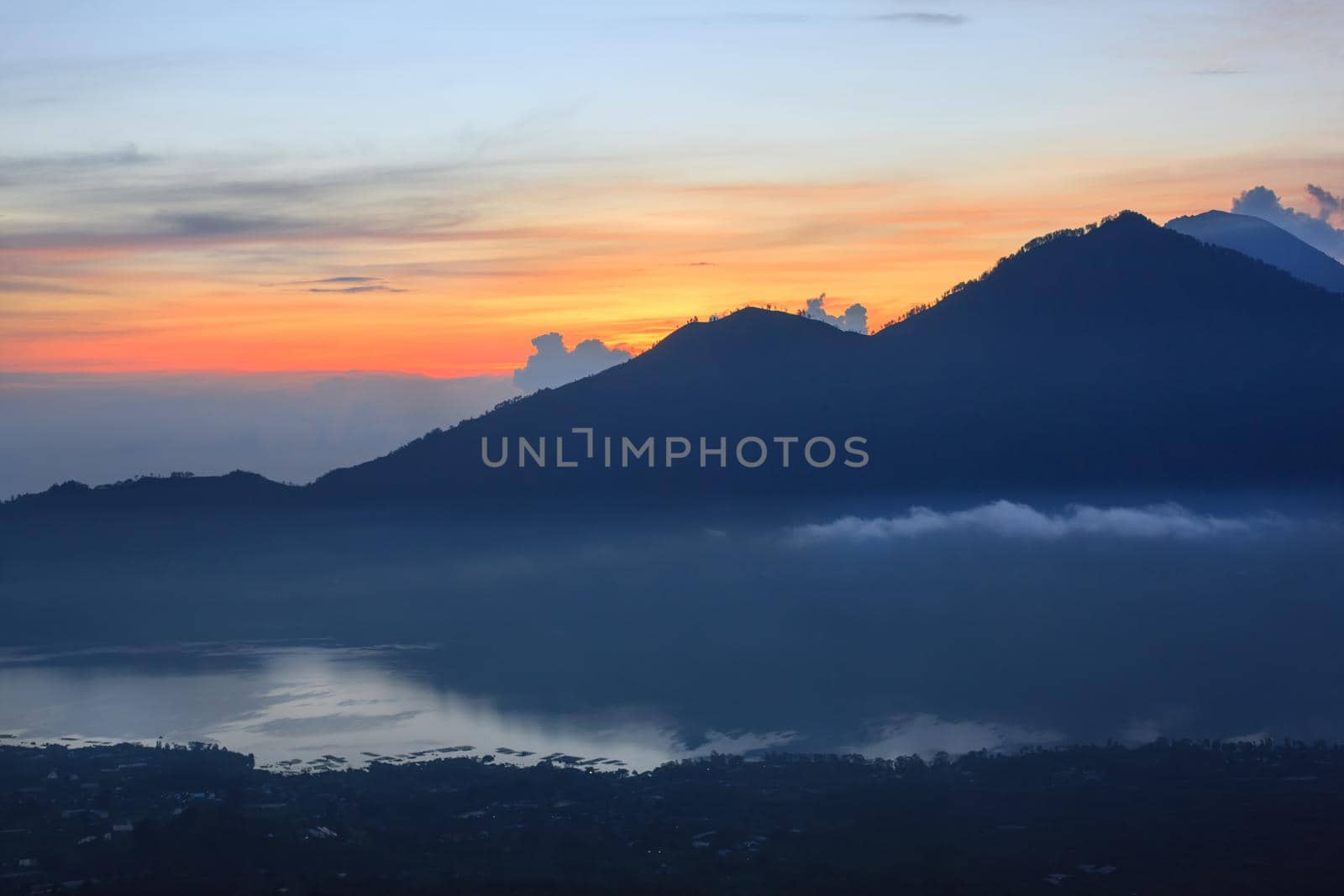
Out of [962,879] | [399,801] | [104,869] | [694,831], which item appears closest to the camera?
[104,869]

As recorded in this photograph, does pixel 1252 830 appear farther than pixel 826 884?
Yes

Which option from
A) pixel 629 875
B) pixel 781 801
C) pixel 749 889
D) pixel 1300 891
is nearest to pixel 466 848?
pixel 629 875

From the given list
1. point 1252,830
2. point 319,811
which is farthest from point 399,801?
point 1252,830

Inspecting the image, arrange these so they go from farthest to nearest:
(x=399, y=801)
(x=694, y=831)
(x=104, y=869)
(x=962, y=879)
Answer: (x=399, y=801) → (x=694, y=831) → (x=962, y=879) → (x=104, y=869)

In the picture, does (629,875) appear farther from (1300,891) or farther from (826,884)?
(1300,891)

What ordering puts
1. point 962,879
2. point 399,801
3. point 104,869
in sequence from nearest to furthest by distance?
1. point 104,869
2. point 962,879
3. point 399,801

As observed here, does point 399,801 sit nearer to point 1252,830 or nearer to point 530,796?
point 530,796

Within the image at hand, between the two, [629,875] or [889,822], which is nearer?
[629,875]
